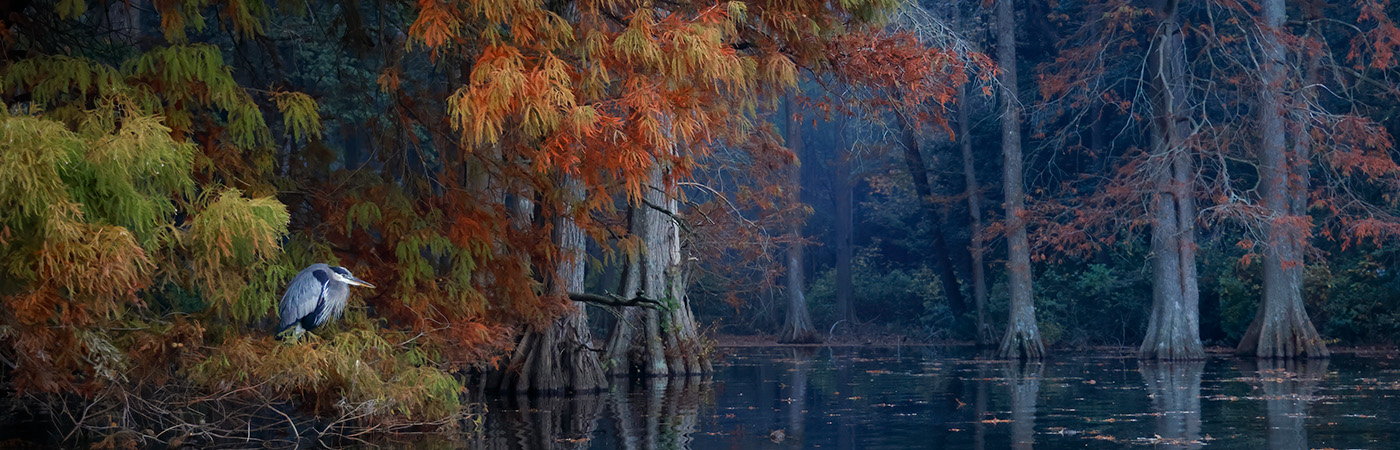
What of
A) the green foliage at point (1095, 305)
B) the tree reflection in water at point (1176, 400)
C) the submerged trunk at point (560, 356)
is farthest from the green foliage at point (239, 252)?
the green foliage at point (1095, 305)

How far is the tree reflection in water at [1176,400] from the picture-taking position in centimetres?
966

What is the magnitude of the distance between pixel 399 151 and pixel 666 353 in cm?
723

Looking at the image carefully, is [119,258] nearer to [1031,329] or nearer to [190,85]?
[190,85]

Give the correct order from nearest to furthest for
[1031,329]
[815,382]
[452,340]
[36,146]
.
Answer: [36,146]
[452,340]
[815,382]
[1031,329]

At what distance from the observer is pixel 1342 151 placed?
22703mm

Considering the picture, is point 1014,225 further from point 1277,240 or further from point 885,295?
point 885,295

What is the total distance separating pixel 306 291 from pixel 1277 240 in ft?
58.7

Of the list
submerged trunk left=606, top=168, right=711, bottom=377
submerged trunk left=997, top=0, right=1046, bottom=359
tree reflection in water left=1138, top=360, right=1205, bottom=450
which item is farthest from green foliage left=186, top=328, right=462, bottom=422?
submerged trunk left=997, top=0, right=1046, bottom=359

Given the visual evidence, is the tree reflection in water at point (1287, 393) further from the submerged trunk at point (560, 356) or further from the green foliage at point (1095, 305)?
the submerged trunk at point (560, 356)

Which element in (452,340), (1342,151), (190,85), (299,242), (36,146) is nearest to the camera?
(36,146)

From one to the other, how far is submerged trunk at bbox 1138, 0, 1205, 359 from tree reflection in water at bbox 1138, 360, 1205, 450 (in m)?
0.88

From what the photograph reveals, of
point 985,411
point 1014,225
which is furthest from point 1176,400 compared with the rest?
point 1014,225

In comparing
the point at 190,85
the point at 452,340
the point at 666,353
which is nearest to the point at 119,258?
the point at 190,85

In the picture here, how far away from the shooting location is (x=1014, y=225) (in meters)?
26.2
